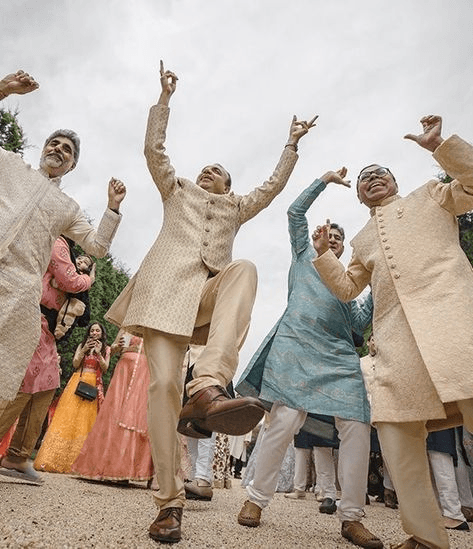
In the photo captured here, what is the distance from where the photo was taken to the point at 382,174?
10.6 feet

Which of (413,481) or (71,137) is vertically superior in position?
(71,137)

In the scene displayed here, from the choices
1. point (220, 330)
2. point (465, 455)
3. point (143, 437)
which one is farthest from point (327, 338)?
point (465, 455)

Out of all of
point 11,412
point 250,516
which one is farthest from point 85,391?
point 250,516

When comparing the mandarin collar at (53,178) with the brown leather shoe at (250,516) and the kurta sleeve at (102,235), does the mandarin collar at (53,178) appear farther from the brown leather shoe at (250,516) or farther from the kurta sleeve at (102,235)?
the brown leather shoe at (250,516)

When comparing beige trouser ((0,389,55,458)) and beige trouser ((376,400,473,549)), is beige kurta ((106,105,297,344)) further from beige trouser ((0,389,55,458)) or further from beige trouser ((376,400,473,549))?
beige trouser ((0,389,55,458))

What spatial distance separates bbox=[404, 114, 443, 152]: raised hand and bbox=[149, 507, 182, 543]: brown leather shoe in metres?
2.31

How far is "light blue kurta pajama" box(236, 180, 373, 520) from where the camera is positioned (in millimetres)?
3233

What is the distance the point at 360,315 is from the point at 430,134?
6.26ft

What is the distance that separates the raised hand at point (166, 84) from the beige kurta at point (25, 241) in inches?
35.7

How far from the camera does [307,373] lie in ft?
11.2

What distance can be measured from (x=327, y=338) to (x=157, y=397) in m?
1.69

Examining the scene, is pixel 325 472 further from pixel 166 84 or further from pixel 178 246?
pixel 166 84

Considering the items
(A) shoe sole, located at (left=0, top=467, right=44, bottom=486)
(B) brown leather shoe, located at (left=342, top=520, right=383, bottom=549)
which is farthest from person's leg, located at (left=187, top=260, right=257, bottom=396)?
(A) shoe sole, located at (left=0, top=467, right=44, bottom=486)

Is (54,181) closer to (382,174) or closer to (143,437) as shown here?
(382,174)
